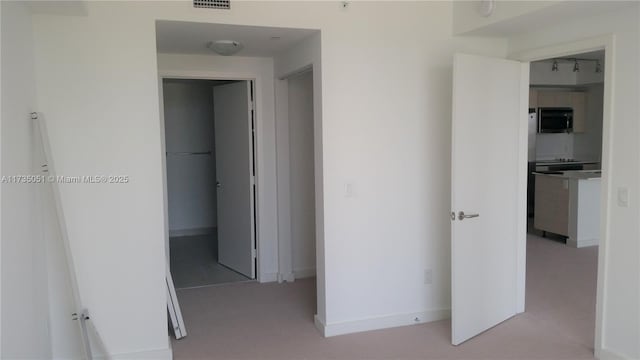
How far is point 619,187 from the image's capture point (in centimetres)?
327

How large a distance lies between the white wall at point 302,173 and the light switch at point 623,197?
9.52 ft

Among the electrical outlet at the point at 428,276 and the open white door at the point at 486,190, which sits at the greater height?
the open white door at the point at 486,190

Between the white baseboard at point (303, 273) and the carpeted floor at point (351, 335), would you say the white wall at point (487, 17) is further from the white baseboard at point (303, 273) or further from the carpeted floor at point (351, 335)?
the white baseboard at point (303, 273)

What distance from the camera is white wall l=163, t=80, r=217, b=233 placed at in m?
7.76

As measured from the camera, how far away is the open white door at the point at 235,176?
5309 millimetres

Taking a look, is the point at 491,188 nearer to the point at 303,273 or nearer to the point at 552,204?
the point at 303,273

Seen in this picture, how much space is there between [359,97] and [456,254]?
4.25 feet

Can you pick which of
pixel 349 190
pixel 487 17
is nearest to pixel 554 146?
pixel 487 17

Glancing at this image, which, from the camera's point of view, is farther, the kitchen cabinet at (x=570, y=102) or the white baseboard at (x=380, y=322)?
the kitchen cabinet at (x=570, y=102)

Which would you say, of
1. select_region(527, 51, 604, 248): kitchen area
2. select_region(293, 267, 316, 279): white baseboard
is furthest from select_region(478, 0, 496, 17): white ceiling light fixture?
select_region(527, 51, 604, 248): kitchen area

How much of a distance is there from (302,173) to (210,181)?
9.92ft

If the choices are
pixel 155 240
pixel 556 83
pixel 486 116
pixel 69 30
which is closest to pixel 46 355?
pixel 155 240

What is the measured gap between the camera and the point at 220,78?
499 cm

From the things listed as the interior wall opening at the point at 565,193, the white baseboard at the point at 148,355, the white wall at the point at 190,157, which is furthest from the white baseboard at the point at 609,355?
the white wall at the point at 190,157
